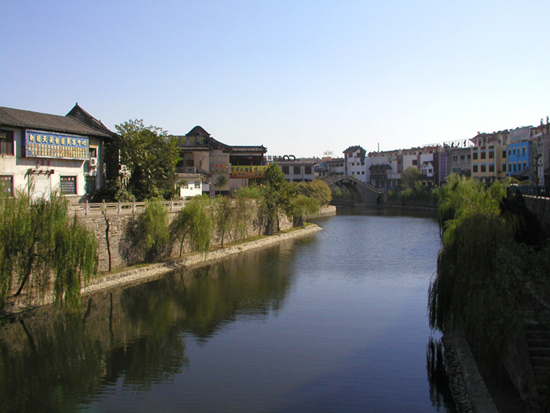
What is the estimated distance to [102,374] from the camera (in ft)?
35.7

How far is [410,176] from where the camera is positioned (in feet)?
221

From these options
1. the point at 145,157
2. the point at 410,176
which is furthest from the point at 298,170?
the point at 145,157

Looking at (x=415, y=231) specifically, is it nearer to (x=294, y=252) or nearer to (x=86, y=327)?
(x=294, y=252)

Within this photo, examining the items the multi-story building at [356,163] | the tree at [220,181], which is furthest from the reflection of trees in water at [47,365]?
the multi-story building at [356,163]

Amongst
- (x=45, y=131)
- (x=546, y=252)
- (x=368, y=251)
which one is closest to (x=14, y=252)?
(x=45, y=131)

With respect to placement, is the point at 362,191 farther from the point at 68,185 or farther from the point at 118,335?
the point at 118,335

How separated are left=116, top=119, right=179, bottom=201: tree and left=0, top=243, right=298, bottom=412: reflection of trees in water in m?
6.68

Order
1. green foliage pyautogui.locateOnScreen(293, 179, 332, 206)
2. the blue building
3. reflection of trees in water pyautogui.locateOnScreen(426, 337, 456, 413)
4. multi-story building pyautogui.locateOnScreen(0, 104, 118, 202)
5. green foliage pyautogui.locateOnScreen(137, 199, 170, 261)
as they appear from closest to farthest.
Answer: reflection of trees in water pyautogui.locateOnScreen(426, 337, 456, 413)
multi-story building pyautogui.locateOnScreen(0, 104, 118, 202)
green foliage pyautogui.locateOnScreen(137, 199, 170, 261)
the blue building
green foliage pyautogui.locateOnScreen(293, 179, 332, 206)

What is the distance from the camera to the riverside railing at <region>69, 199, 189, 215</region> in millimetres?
18281

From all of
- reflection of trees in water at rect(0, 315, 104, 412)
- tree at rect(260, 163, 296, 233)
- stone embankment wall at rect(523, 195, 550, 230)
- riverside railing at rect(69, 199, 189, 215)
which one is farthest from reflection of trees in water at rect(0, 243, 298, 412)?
tree at rect(260, 163, 296, 233)

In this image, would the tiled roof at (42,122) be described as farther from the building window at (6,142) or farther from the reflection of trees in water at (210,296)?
the reflection of trees in water at (210,296)

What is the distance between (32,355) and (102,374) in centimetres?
225

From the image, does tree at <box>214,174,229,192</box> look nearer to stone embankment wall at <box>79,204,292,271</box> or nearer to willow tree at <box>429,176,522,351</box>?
stone embankment wall at <box>79,204,292,271</box>

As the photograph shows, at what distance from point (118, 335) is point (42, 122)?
39.8 ft
